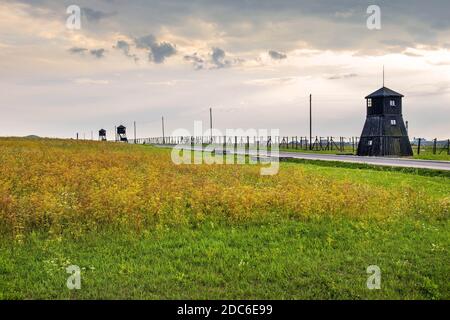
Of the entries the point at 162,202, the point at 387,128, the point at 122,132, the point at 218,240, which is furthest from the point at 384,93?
the point at 122,132

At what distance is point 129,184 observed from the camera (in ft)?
61.2

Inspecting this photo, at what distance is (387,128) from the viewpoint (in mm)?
48281

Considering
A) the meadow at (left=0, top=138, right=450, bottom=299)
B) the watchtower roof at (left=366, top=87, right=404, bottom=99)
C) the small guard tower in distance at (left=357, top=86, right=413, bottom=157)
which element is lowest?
the meadow at (left=0, top=138, right=450, bottom=299)

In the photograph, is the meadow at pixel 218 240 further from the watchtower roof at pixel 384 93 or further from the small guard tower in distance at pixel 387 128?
the watchtower roof at pixel 384 93

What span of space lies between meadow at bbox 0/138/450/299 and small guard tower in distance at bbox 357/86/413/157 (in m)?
30.0

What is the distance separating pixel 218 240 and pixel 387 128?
41084mm

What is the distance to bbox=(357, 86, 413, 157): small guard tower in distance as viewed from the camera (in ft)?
158

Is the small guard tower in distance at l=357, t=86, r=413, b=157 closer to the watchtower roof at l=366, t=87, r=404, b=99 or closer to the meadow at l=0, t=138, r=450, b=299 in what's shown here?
the watchtower roof at l=366, t=87, r=404, b=99

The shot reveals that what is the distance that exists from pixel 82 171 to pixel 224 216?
11.2m

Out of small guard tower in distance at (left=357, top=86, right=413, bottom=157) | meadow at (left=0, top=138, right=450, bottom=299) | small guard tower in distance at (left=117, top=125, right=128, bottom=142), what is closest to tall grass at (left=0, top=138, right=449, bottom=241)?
meadow at (left=0, top=138, right=450, bottom=299)

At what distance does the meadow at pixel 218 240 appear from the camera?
8.79 m
